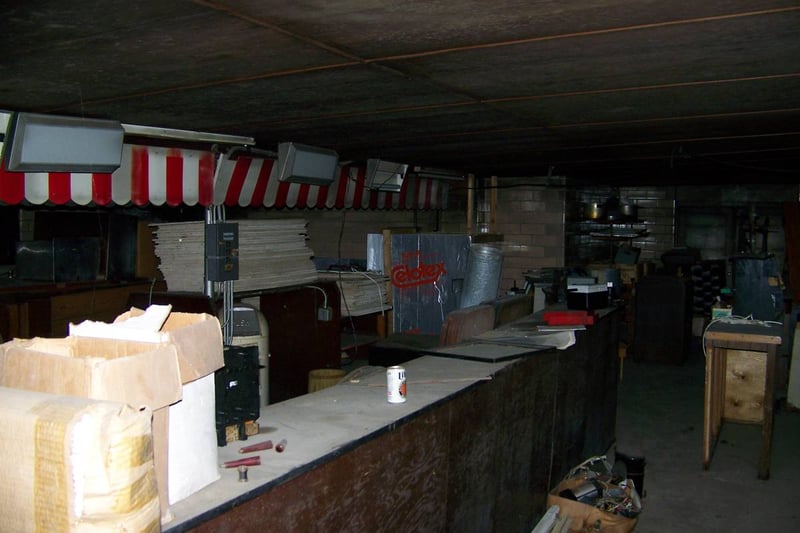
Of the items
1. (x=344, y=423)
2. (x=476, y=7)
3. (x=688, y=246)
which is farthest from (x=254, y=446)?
(x=688, y=246)

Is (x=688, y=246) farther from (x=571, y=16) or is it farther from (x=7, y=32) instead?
(x=7, y=32)

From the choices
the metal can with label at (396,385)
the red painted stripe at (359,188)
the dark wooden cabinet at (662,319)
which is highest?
the red painted stripe at (359,188)

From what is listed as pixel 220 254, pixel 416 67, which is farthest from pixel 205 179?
pixel 416 67

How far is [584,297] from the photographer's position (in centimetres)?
490

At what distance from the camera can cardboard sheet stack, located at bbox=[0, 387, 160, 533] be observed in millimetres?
1239

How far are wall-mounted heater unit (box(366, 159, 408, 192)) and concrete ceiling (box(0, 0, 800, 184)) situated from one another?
1393 millimetres

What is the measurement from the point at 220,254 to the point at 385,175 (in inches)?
95.7

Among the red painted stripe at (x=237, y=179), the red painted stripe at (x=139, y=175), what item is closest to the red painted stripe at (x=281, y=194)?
the red painted stripe at (x=237, y=179)

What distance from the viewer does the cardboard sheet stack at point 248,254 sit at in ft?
16.7

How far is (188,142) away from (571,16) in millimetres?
3165

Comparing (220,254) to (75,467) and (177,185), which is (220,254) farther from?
(75,467)

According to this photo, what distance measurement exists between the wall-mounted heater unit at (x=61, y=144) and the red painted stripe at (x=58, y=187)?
1.09 feet

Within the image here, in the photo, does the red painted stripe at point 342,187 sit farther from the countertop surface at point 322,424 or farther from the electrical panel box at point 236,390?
the electrical panel box at point 236,390

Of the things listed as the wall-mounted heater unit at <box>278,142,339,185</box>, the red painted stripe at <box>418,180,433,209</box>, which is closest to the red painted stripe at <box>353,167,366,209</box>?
the wall-mounted heater unit at <box>278,142,339,185</box>
